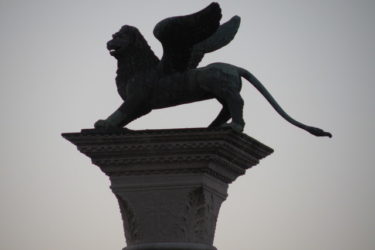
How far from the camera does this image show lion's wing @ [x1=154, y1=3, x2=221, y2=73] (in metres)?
18.8

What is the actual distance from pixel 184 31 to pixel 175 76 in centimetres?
74

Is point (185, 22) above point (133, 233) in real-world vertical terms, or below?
above

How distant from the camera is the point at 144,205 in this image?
1889 centimetres

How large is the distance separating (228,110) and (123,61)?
156 cm

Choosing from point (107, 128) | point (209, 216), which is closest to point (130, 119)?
point (107, 128)

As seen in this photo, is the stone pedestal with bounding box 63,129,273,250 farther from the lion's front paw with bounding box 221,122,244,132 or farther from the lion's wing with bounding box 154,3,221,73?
the lion's wing with bounding box 154,3,221,73

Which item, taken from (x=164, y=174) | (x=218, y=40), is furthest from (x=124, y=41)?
(x=164, y=174)

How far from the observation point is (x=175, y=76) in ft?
63.9

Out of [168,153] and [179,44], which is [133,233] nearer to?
[168,153]

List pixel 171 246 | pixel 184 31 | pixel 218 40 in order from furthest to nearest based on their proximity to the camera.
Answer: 1. pixel 218 40
2. pixel 184 31
3. pixel 171 246

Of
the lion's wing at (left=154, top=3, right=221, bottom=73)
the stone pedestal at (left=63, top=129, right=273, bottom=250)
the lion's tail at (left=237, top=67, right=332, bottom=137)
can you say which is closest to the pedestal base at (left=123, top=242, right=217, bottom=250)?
the stone pedestal at (left=63, top=129, right=273, bottom=250)

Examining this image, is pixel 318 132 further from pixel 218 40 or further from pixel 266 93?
pixel 218 40

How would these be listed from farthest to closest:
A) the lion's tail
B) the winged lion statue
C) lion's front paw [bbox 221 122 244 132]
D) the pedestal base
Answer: the lion's tail < the winged lion statue < the pedestal base < lion's front paw [bbox 221 122 244 132]

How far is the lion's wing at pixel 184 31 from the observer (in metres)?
18.8
